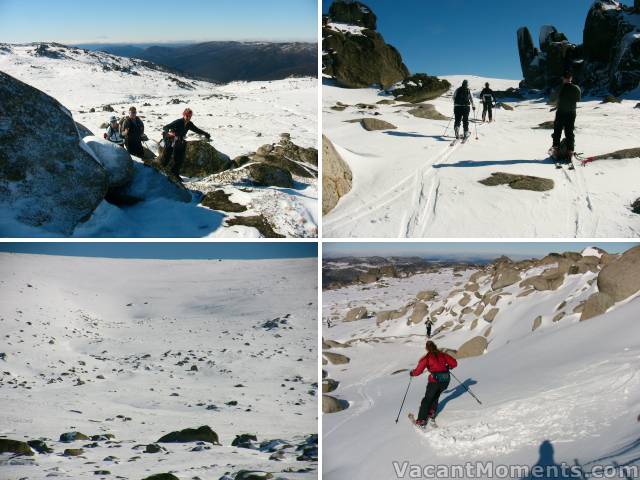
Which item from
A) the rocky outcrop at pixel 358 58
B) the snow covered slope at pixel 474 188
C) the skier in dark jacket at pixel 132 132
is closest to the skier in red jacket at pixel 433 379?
the snow covered slope at pixel 474 188

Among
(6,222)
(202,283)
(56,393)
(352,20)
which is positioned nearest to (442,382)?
(202,283)

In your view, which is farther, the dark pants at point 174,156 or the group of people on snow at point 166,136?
the dark pants at point 174,156

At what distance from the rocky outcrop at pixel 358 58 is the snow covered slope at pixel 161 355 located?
600 centimetres

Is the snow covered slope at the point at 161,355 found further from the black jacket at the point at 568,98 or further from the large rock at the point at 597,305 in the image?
the black jacket at the point at 568,98

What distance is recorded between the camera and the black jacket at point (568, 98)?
5.64m

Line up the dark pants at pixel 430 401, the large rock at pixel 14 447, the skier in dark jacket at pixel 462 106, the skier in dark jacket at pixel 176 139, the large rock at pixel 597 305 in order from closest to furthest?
the large rock at pixel 14 447
the dark pants at pixel 430 401
the large rock at pixel 597 305
the skier in dark jacket at pixel 176 139
the skier in dark jacket at pixel 462 106

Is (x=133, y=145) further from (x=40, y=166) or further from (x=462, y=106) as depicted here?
(x=462, y=106)

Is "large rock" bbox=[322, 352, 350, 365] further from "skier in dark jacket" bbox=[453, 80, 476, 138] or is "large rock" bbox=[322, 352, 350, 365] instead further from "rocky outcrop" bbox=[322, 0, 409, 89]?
"rocky outcrop" bbox=[322, 0, 409, 89]

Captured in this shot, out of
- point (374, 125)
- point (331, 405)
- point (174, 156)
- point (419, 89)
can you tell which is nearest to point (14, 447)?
point (331, 405)

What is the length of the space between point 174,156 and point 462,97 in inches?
177

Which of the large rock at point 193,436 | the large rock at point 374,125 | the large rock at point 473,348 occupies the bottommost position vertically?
the large rock at point 193,436

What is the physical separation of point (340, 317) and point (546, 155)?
141 inches

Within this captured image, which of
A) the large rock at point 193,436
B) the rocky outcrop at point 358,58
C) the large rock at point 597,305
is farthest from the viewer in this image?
the rocky outcrop at point 358,58

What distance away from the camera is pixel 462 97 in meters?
7.08
